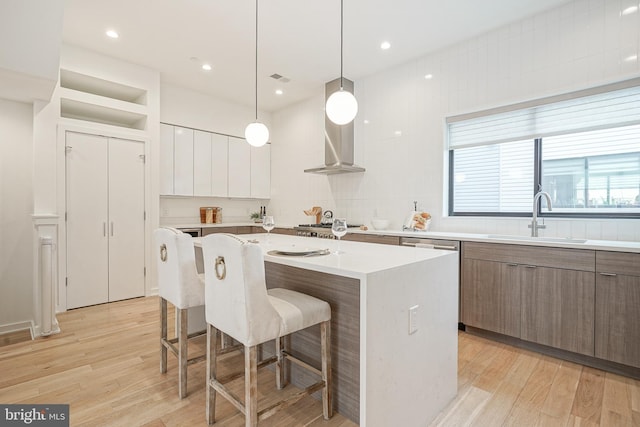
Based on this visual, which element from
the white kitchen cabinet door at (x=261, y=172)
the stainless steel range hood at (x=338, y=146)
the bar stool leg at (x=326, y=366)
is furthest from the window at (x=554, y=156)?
the white kitchen cabinet door at (x=261, y=172)

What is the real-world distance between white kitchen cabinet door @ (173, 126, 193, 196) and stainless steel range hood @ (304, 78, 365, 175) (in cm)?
189

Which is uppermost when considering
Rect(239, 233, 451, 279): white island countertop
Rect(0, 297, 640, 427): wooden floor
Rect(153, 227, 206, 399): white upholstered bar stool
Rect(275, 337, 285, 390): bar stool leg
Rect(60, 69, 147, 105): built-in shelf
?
Rect(60, 69, 147, 105): built-in shelf

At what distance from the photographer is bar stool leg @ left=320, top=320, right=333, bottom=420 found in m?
1.68

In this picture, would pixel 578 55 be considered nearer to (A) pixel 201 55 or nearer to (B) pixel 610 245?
(B) pixel 610 245

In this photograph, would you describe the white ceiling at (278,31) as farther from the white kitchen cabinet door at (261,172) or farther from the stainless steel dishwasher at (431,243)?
the stainless steel dishwasher at (431,243)

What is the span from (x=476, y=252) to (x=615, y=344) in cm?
105

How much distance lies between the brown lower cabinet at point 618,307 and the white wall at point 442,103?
60cm

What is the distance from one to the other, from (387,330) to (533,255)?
1.73 meters

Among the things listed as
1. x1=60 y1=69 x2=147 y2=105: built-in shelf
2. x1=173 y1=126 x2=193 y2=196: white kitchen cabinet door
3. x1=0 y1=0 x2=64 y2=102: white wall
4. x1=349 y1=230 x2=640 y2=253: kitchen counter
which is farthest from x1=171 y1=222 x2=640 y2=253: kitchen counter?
x1=60 y1=69 x2=147 y2=105: built-in shelf

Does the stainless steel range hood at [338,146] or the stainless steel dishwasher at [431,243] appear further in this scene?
the stainless steel range hood at [338,146]

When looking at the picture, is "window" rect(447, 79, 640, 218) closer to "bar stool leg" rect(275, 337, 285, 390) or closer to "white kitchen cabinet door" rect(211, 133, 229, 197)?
"bar stool leg" rect(275, 337, 285, 390)

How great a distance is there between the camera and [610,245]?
219cm

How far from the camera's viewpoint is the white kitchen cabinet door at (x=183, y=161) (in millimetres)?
4645

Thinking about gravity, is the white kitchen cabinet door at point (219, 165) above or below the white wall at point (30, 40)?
below
